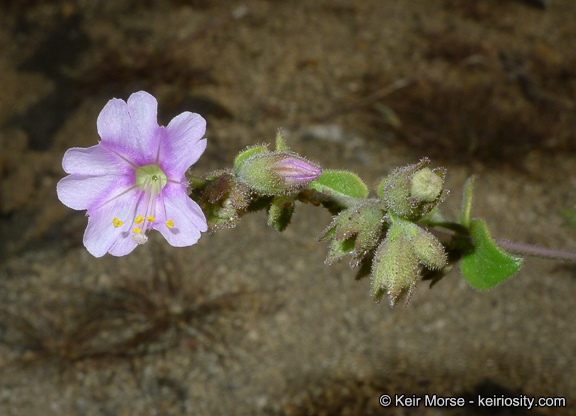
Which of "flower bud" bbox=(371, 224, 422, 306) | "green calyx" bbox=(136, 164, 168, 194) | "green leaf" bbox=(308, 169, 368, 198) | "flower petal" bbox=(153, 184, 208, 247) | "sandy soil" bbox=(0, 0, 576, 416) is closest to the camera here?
"flower petal" bbox=(153, 184, 208, 247)

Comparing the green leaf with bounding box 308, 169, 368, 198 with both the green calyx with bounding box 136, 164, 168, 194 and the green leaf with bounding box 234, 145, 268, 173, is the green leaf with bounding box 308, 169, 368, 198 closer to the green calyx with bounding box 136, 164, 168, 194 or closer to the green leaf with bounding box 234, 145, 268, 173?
the green leaf with bounding box 234, 145, 268, 173

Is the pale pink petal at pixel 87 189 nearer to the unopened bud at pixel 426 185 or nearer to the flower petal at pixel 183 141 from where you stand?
the flower petal at pixel 183 141

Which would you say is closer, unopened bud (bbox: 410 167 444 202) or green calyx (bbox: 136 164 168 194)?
unopened bud (bbox: 410 167 444 202)

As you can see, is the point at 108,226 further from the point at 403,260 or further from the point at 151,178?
the point at 403,260

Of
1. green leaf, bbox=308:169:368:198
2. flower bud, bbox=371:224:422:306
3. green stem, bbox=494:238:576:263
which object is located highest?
green leaf, bbox=308:169:368:198

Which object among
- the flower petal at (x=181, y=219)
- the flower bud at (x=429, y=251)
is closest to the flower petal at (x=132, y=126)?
the flower petal at (x=181, y=219)

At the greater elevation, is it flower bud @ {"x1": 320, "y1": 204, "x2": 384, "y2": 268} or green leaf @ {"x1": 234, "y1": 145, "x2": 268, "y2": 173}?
green leaf @ {"x1": 234, "y1": 145, "x2": 268, "y2": 173}

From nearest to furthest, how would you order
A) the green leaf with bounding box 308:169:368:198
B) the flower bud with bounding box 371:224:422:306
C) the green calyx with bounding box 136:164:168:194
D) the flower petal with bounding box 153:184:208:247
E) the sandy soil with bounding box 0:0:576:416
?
1. the flower petal with bounding box 153:184:208:247
2. the flower bud with bounding box 371:224:422:306
3. the green calyx with bounding box 136:164:168:194
4. the green leaf with bounding box 308:169:368:198
5. the sandy soil with bounding box 0:0:576:416

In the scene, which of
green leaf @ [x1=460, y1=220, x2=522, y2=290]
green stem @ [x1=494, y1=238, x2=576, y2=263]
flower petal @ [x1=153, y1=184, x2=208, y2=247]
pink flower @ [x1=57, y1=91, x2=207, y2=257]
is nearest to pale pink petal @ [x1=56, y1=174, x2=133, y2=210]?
pink flower @ [x1=57, y1=91, x2=207, y2=257]
